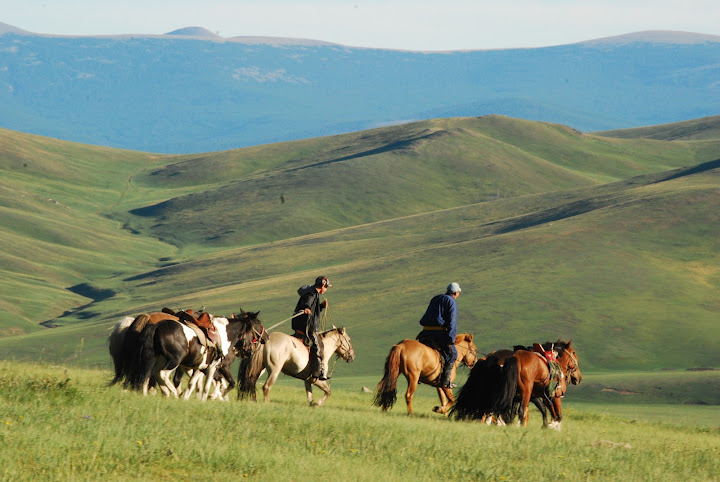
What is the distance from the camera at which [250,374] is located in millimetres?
19734

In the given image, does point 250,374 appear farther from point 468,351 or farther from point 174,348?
point 468,351

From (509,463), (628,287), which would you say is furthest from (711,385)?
(509,463)

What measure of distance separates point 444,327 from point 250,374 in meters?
4.31

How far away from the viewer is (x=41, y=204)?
17625 cm

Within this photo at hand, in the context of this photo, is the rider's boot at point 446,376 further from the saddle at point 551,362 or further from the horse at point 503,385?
the saddle at point 551,362

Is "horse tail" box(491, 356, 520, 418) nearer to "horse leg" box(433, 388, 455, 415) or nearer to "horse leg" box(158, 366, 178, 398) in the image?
"horse leg" box(433, 388, 455, 415)

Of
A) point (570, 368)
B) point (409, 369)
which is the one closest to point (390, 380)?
point (409, 369)

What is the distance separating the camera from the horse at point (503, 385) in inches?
731

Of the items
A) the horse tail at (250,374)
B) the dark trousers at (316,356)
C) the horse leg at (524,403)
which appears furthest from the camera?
the dark trousers at (316,356)

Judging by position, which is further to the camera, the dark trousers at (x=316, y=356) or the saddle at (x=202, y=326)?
the dark trousers at (x=316, y=356)

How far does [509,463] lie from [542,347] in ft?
21.2

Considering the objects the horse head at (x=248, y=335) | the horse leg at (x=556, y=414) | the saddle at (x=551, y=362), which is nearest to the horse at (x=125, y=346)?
the horse head at (x=248, y=335)

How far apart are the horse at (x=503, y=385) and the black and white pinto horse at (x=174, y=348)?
14.5 feet

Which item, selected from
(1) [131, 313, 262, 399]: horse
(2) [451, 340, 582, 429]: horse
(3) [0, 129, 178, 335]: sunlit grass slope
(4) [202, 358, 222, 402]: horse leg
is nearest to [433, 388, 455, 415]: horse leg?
(2) [451, 340, 582, 429]: horse
